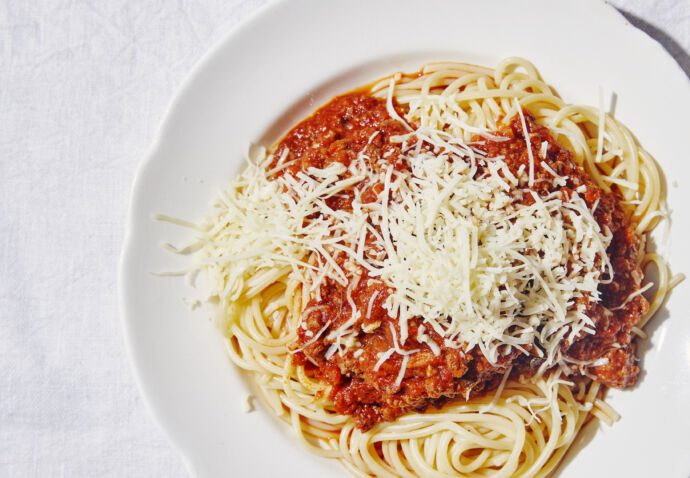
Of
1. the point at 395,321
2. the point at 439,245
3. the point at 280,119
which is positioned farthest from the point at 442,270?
the point at 280,119

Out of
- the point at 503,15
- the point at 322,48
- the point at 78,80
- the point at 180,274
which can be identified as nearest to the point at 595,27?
the point at 503,15

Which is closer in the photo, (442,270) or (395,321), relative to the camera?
(442,270)

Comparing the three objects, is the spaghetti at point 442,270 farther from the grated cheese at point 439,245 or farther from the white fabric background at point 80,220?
the white fabric background at point 80,220

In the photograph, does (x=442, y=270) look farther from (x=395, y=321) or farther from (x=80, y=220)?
(x=80, y=220)

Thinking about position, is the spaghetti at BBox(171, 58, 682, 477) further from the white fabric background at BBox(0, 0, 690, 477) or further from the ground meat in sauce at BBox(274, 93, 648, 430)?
the white fabric background at BBox(0, 0, 690, 477)

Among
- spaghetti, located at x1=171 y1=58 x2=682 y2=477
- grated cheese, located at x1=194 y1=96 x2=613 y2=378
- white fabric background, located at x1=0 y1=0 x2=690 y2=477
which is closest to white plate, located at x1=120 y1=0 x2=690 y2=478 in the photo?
spaghetti, located at x1=171 y1=58 x2=682 y2=477
